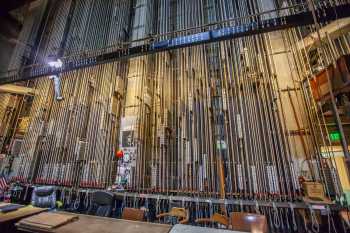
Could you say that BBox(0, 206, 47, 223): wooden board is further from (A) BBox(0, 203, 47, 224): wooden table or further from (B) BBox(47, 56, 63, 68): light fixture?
(B) BBox(47, 56, 63, 68): light fixture

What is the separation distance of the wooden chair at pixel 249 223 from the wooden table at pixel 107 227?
3.23 feet

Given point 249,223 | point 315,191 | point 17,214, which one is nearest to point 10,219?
point 17,214

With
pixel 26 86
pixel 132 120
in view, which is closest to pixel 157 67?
pixel 132 120

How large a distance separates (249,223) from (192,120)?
6.86ft

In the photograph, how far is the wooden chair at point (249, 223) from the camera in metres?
2.08

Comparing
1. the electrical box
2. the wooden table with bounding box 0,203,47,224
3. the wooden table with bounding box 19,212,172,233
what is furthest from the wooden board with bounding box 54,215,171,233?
the electrical box

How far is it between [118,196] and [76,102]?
9.93 feet

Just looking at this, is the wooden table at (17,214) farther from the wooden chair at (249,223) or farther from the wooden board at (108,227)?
the wooden chair at (249,223)

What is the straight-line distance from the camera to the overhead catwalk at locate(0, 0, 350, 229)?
3.01 m

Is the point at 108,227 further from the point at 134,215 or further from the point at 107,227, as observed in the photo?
the point at 134,215

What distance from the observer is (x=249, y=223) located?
2.15m

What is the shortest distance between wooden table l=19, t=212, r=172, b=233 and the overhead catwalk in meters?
1.43

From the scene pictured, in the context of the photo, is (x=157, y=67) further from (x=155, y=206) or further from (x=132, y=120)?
(x=155, y=206)

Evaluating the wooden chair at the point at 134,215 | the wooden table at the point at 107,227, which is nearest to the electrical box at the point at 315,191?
the wooden table at the point at 107,227
